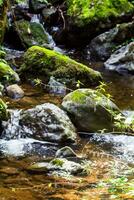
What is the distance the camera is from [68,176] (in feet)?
17.9

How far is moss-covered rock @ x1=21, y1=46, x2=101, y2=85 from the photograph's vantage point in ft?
35.2

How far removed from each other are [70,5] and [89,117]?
9872mm

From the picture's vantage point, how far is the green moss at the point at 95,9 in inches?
624

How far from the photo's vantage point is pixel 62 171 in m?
5.61

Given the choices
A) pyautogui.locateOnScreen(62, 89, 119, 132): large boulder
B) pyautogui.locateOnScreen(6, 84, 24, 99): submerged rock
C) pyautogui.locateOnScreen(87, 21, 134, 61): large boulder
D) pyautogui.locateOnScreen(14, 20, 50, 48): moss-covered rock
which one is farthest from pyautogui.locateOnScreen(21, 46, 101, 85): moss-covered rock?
pyautogui.locateOnScreen(87, 21, 134, 61): large boulder

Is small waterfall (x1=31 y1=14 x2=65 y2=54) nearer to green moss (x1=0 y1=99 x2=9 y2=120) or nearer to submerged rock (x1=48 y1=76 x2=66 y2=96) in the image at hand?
submerged rock (x1=48 y1=76 x2=66 y2=96)

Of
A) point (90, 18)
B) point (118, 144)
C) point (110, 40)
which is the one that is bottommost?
point (118, 144)

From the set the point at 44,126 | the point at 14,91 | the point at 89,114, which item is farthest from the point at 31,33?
the point at 44,126

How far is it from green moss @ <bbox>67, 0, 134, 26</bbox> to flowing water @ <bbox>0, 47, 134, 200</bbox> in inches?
289

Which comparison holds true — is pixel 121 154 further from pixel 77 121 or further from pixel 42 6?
pixel 42 6

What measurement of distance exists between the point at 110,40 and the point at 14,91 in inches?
276

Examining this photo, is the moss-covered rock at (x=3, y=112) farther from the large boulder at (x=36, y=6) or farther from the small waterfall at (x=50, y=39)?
the large boulder at (x=36, y=6)

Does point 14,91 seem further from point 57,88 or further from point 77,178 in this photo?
point 77,178

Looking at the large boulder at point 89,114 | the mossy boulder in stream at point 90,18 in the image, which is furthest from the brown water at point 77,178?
the mossy boulder in stream at point 90,18
